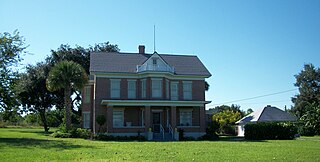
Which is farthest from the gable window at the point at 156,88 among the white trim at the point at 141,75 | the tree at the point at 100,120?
the tree at the point at 100,120

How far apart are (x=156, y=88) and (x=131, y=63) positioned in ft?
15.6

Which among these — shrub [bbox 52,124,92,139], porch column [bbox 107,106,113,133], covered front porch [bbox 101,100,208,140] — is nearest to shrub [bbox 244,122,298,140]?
covered front porch [bbox 101,100,208,140]

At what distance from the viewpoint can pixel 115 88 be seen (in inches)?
1516

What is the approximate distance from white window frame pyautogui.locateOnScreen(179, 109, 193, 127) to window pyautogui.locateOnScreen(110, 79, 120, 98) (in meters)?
7.62

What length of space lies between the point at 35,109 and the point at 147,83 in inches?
1007

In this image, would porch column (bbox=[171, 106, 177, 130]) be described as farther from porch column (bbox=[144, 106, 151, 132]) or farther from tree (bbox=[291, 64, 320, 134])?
tree (bbox=[291, 64, 320, 134])

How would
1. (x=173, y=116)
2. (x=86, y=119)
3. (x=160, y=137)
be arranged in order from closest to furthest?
1. (x=160, y=137)
2. (x=173, y=116)
3. (x=86, y=119)

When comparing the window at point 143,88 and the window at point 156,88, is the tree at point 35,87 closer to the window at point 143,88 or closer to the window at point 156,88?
the window at point 143,88

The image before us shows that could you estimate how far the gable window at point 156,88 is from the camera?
3822 centimetres

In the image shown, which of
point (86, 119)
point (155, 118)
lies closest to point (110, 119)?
point (155, 118)

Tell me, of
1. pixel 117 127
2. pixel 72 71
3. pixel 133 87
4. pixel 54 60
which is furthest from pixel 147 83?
pixel 54 60

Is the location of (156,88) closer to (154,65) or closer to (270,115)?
(154,65)

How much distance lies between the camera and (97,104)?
124 ft

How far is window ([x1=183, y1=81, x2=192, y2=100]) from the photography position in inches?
1582
